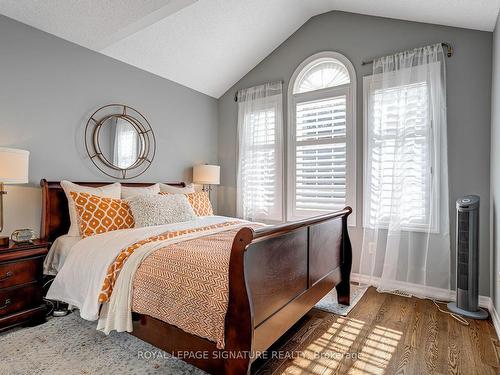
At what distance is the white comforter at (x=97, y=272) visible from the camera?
73.5 inches

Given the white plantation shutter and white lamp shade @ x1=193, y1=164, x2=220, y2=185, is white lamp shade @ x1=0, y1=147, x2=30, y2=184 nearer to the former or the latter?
white lamp shade @ x1=193, y1=164, x2=220, y2=185

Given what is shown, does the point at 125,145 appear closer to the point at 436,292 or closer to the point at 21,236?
the point at 21,236

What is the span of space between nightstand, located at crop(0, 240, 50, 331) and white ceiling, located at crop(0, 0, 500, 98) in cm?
206

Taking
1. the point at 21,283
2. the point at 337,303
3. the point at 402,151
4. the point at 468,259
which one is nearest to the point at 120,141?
the point at 21,283

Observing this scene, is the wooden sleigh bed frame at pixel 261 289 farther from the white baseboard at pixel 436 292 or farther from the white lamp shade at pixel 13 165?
the white baseboard at pixel 436 292

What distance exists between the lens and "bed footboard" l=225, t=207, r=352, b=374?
142cm

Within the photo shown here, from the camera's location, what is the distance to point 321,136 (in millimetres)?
3803

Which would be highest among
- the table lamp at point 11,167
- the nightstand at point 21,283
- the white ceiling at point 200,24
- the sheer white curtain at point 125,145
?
the white ceiling at point 200,24

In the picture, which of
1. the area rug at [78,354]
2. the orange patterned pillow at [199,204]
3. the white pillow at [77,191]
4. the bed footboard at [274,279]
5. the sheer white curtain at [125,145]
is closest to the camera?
the bed footboard at [274,279]

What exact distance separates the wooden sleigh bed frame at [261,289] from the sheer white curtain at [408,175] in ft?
2.91

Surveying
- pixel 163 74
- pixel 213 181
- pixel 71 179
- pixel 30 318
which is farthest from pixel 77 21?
pixel 30 318

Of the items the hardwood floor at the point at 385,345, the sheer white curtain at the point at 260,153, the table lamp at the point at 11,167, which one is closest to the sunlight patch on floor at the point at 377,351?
the hardwood floor at the point at 385,345

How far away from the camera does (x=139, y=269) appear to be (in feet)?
6.13

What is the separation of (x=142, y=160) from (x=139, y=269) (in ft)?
7.00
